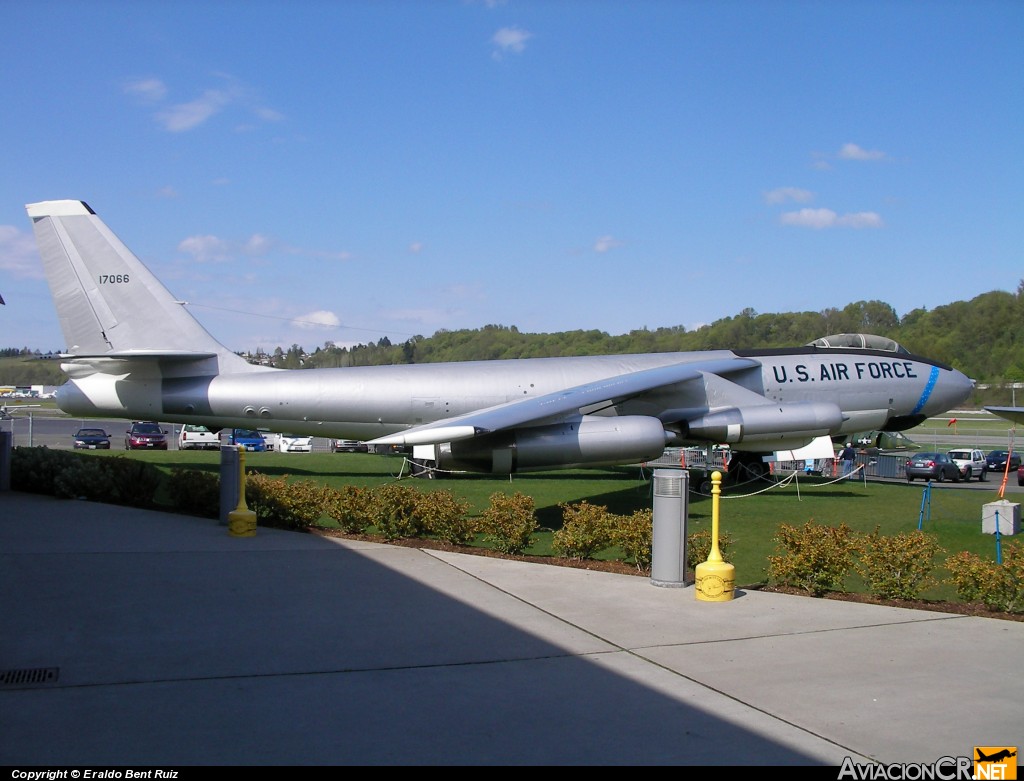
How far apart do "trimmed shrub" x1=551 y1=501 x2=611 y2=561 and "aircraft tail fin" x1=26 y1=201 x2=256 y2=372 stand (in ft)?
42.5

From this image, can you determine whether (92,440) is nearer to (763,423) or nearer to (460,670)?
(763,423)

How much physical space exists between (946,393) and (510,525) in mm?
17036

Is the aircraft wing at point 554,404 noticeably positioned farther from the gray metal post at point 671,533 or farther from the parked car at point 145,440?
the parked car at point 145,440

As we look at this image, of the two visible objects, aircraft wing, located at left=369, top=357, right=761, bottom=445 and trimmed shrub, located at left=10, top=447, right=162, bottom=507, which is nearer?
aircraft wing, located at left=369, top=357, right=761, bottom=445

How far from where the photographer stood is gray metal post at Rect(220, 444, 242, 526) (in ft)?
37.7

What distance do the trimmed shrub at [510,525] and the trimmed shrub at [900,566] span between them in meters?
3.90

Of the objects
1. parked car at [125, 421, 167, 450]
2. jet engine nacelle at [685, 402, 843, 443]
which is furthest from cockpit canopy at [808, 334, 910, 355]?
parked car at [125, 421, 167, 450]

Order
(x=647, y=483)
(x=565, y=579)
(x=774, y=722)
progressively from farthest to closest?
(x=647, y=483) → (x=565, y=579) → (x=774, y=722)

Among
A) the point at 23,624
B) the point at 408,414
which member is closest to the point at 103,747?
the point at 23,624

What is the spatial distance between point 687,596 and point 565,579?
53.1 inches

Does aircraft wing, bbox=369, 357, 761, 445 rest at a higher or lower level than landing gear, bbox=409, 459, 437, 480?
higher

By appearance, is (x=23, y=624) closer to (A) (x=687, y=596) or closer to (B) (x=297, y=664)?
(B) (x=297, y=664)

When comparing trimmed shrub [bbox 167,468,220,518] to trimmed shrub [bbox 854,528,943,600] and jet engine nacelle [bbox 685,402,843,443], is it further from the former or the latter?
jet engine nacelle [bbox 685,402,843,443]

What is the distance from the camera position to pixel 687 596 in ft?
27.5
